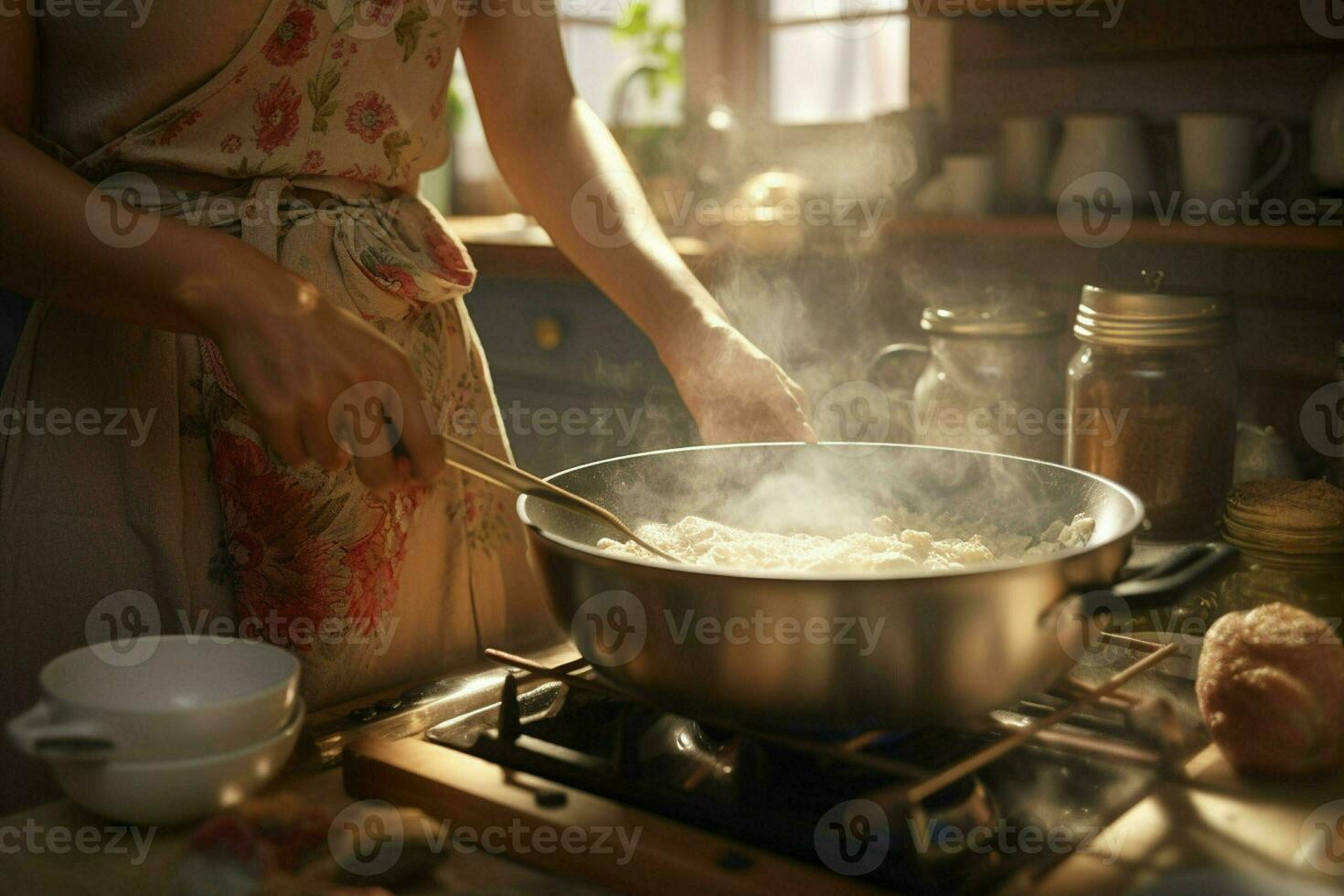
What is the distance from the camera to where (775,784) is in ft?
2.21

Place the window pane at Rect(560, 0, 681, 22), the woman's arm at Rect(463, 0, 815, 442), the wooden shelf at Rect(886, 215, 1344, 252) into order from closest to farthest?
1. the woman's arm at Rect(463, 0, 815, 442)
2. the wooden shelf at Rect(886, 215, 1344, 252)
3. the window pane at Rect(560, 0, 681, 22)

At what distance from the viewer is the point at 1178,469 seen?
1.36 m

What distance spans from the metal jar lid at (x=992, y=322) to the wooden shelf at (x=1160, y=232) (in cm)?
19

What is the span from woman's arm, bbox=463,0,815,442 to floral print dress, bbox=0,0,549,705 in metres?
0.10

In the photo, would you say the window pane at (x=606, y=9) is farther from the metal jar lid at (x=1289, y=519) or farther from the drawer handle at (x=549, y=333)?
the metal jar lid at (x=1289, y=519)

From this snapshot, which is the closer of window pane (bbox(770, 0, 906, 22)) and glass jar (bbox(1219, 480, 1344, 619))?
glass jar (bbox(1219, 480, 1344, 619))

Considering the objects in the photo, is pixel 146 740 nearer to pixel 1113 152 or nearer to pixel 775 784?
pixel 775 784

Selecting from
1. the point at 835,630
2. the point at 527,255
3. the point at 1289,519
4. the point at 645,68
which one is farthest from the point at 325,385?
the point at 645,68

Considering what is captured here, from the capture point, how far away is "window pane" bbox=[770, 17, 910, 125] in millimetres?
2607

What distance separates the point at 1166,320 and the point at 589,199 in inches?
24.9

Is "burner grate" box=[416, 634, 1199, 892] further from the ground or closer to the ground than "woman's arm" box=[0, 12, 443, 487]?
closer to the ground

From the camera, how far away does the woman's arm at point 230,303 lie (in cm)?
70

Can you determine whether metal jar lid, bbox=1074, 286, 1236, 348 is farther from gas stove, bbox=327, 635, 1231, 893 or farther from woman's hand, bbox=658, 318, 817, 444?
gas stove, bbox=327, 635, 1231, 893

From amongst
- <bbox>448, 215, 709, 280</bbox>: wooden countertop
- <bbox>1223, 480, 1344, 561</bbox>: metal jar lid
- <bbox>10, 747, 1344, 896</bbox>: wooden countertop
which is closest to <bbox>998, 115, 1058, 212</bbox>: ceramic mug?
<bbox>448, 215, 709, 280</bbox>: wooden countertop
